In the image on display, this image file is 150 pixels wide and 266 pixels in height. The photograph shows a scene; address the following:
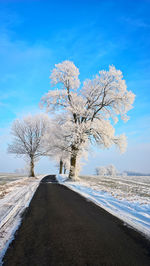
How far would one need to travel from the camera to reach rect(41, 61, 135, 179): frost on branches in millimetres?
16266

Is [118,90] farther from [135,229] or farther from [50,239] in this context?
[50,239]

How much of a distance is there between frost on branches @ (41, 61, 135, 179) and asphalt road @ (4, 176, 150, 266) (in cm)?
1216

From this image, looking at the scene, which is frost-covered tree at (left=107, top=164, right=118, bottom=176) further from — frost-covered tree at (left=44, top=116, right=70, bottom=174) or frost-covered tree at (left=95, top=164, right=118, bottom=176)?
frost-covered tree at (left=44, top=116, right=70, bottom=174)

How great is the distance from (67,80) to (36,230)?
17.0 metres

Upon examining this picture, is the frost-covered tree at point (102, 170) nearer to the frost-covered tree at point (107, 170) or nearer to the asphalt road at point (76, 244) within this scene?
the frost-covered tree at point (107, 170)

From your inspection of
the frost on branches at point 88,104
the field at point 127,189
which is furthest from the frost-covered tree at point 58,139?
the field at point 127,189

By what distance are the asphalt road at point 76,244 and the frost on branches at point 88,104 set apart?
1216 cm

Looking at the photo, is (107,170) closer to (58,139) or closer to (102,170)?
(102,170)

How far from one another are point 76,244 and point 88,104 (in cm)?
1602

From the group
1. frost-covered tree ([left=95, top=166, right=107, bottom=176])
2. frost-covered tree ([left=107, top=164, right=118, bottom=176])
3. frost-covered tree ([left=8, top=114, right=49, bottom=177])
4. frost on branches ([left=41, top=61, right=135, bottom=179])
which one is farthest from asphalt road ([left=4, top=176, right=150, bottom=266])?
frost-covered tree ([left=107, top=164, right=118, bottom=176])

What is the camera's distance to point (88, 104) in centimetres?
1762

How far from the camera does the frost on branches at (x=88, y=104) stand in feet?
53.4

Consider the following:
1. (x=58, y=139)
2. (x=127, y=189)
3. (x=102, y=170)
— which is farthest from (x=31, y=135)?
(x=102, y=170)

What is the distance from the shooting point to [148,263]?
2203 mm
